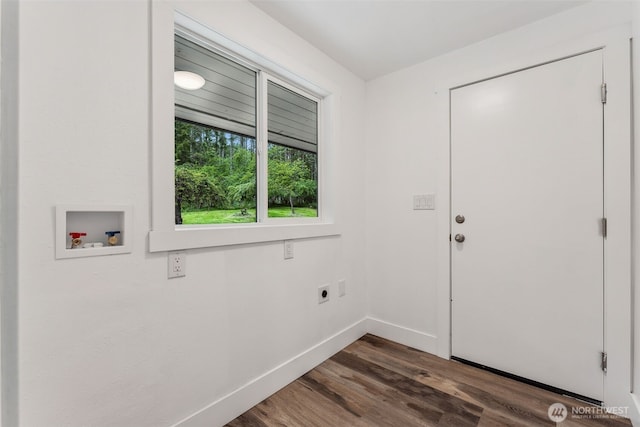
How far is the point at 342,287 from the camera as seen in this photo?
7.70 feet

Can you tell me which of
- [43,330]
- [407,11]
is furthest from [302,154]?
[43,330]

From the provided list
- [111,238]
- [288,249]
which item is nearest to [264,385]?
[288,249]

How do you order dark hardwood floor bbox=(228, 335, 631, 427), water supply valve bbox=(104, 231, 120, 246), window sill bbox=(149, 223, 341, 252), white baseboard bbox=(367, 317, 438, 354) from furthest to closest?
1. white baseboard bbox=(367, 317, 438, 354)
2. dark hardwood floor bbox=(228, 335, 631, 427)
3. window sill bbox=(149, 223, 341, 252)
4. water supply valve bbox=(104, 231, 120, 246)

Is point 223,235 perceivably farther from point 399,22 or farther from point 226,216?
point 399,22

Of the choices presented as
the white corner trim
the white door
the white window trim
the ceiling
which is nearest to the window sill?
the white window trim

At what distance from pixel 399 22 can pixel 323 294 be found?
1.93 m

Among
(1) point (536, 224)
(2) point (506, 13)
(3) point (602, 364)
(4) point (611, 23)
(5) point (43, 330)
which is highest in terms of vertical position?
(2) point (506, 13)

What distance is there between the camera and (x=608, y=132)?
156 cm

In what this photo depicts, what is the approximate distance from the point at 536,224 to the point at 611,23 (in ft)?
3.84

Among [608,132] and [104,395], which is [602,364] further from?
[104,395]

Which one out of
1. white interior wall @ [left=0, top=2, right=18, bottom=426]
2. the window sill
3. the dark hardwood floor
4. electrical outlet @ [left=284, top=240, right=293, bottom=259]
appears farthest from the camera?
electrical outlet @ [left=284, top=240, right=293, bottom=259]

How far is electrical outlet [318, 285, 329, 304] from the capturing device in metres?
2.12

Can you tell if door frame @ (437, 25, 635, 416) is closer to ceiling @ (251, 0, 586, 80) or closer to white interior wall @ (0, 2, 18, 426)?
ceiling @ (251, 0, 586, 80)

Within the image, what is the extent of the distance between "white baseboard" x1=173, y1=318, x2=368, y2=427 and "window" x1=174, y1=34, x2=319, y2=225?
0.95 m
